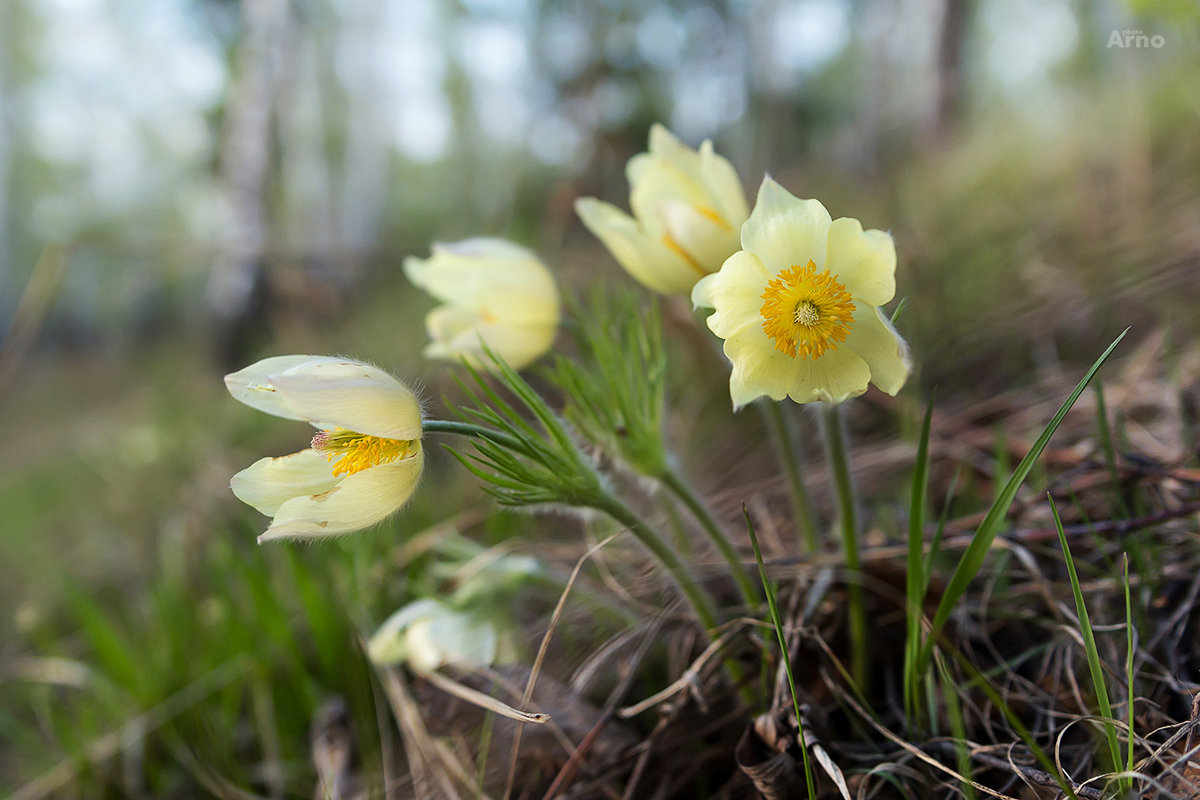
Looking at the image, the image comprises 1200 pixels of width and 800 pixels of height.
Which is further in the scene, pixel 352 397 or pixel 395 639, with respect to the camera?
pixel 395 639

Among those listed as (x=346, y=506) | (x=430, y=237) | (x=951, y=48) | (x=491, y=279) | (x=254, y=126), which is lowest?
(x=430, y=237)

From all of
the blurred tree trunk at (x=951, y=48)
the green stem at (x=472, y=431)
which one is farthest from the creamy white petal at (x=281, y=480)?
the blurred tree trunk at (x=951, y=48)

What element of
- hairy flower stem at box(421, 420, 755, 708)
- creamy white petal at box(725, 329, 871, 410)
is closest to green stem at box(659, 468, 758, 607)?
hairy flower stem at box(421, 420, 755, 708)

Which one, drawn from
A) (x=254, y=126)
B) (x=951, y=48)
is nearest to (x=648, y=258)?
(x=951, y=48)

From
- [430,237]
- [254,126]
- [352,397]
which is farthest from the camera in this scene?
[430,237]

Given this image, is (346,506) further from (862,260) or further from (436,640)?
(862,260)

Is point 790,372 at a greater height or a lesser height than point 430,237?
greater

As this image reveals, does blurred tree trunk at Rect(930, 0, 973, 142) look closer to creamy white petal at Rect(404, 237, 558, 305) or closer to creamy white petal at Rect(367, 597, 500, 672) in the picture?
creamy white petal at Rect(404, 237, 558, 305)
